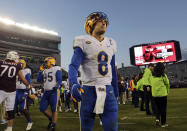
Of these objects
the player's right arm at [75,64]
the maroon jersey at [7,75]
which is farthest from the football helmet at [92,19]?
the maroon jersey at [7,75]

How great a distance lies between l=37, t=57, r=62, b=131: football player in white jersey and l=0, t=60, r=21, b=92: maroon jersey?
111 cm

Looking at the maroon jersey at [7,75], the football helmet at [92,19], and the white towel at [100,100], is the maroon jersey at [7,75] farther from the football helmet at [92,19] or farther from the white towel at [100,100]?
the white towel at [100,100]

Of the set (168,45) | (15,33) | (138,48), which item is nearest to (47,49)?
(15,33)

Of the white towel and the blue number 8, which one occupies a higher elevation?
the blue number 8

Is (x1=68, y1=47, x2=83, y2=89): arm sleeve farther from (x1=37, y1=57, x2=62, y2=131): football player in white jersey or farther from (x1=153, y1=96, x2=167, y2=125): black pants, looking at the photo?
(x1=153, y1=96, x2=167, y2=125): black pants

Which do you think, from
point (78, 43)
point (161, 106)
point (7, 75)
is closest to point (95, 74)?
point (78, 43)

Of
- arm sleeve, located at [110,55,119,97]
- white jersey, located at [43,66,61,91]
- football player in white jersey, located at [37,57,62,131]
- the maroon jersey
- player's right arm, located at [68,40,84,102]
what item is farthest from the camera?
white jersey, located at [43,66,61,91]

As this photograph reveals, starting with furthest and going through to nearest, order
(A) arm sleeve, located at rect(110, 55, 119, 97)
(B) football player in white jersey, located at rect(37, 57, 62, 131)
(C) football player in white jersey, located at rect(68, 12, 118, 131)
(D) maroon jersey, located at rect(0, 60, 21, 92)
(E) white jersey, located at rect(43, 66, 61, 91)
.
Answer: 1. (E) white jersey, located at rect(43, 66, 61, 91)
2. (B) football player in white jersey, located at rect(37, 57, 62, 131)
3. (D) maroon jersey, located at rect(0, 60, 21, 92)
4. (A) arm sleeve, located at rect(110, 55, 119, 97)
5. (C) football player in white jersey, located at rect(68, 12, 118, 131)

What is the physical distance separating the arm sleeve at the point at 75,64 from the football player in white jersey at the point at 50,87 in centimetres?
345

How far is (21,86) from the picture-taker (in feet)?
21.2

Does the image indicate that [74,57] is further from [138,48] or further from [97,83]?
[138,48]

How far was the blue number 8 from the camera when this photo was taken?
247 centimetres

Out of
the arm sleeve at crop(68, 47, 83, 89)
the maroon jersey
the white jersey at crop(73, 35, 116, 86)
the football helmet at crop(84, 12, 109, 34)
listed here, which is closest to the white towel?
the white jersey at crop(73, 35, 116, 86)

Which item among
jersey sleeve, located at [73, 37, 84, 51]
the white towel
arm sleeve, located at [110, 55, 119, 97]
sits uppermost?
jersey sleeve, located at [73, 37, 84, 51]
